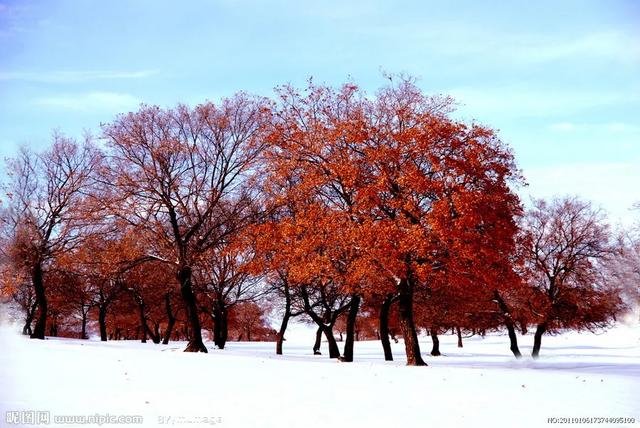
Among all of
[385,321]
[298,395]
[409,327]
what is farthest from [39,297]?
[298,395]

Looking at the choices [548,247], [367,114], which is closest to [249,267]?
[367,114]

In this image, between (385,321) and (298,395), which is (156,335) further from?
(298,395)

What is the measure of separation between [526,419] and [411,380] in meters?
5.42

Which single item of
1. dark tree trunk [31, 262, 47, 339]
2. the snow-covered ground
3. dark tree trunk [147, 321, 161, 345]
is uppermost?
dark tree trunk [31, 262, 47, 339]

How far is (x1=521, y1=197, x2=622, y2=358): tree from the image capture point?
38312mm

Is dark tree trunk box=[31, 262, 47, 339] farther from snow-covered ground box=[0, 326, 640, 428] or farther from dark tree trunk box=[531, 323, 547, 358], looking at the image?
dark tree trunk box=[531, 323, 547, 358]

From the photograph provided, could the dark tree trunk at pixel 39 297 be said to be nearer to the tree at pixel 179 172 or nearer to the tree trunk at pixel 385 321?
the tree at pixel 179 172

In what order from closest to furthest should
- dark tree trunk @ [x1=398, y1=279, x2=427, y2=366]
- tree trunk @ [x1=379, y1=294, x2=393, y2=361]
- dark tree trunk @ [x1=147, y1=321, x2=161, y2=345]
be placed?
dark tree trunk @ [x1=398, y1=279, x2=427, y2=366]
tree trunk @ [x1=379, y1=294, x2=393, y2=361]
dark tree trunk @ [x1=147, y1=321, x2=161, y2=345]

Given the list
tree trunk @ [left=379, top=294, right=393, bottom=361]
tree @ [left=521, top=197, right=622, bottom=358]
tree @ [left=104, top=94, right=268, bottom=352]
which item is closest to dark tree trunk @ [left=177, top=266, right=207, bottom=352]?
tree @ [left=104, top=94, right=268, bottom=352]

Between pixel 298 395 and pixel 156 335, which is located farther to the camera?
pixel 156 335

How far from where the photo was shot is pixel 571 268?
38719 mm

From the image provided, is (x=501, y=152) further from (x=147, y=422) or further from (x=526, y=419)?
(x=147, y=422)

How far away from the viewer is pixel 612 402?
13.4 metres

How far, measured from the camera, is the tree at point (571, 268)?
1508 inches
